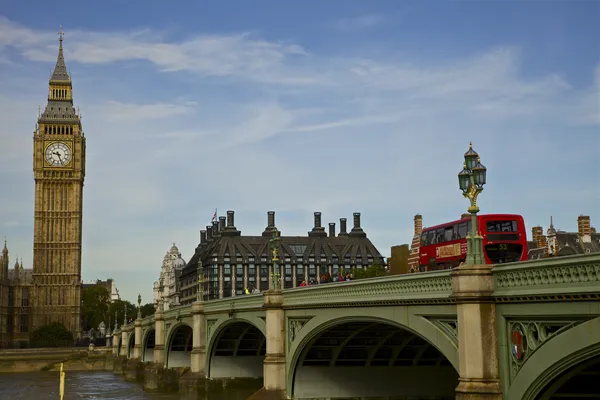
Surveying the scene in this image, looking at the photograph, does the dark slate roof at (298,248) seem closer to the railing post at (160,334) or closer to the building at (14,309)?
the building at (14,309)

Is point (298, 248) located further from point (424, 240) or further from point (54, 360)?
point (424, 240)

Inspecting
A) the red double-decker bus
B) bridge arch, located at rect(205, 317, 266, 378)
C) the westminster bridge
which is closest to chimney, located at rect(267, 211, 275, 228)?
bridge arch, located at rect(205, 317, 266, 378)

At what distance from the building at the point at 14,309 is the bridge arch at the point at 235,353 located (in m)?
101

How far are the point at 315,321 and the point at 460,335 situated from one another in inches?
580

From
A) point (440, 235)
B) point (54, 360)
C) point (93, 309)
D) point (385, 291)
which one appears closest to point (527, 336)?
point (385, 291)

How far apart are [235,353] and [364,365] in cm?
2193

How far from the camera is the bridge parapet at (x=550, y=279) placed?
1689cm

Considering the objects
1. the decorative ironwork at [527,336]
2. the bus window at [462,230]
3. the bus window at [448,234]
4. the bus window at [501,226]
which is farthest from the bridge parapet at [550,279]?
the bus window at [448,234]

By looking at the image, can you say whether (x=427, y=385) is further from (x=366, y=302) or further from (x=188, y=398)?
(x=188, y=398)

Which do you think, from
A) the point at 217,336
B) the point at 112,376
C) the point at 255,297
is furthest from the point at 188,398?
the point at 112,376

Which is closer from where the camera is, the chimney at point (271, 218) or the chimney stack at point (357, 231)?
the chimney at point (271, 218)

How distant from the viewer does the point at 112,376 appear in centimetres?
9494

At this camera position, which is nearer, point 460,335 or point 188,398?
point 460,335

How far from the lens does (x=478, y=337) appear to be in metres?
20.6
